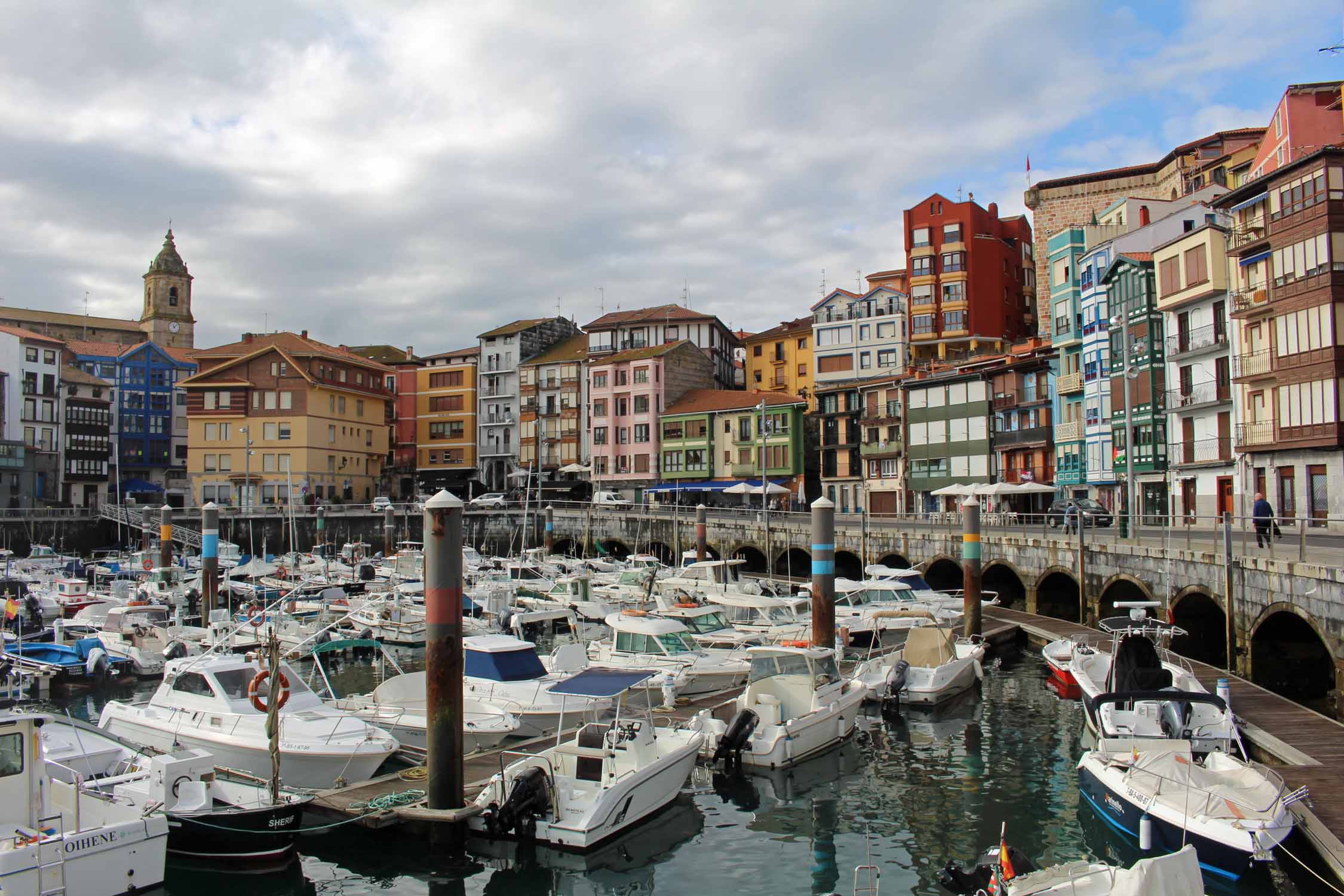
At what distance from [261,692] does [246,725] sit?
2.36ft

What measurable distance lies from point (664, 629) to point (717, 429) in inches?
2307

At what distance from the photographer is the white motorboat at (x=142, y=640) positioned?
111 feet

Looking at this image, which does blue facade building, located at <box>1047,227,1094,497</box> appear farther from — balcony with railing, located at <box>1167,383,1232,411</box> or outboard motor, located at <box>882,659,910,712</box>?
outboard motor, located at <box>882,659,910,712</box>

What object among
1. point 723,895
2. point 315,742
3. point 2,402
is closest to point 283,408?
point 2,402

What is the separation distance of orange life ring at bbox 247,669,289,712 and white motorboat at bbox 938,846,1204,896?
11.2 m

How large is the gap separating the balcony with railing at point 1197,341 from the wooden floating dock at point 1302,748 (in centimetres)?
2616

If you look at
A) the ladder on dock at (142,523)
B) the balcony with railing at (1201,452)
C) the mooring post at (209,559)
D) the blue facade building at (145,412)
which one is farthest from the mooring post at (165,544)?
the balcony with railing at (1201,452)

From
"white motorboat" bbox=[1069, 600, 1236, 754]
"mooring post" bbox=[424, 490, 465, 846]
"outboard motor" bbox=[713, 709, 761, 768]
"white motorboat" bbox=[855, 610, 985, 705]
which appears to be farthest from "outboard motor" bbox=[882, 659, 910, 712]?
"mooring post" bbox=[424, 490, 465, 846]

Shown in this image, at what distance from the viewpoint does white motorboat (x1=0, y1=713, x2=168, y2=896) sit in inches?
511

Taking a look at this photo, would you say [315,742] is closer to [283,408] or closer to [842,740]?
[842,740]

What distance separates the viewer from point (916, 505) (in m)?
75.9

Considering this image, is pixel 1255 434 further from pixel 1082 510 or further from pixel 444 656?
pixel 444 656

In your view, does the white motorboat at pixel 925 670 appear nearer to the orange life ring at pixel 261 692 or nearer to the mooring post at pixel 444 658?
the mooring post at pixel 444 658

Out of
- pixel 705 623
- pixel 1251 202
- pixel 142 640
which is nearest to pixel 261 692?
pixel 705 623
